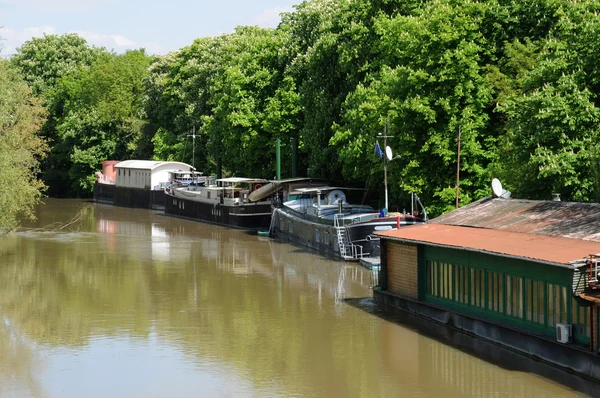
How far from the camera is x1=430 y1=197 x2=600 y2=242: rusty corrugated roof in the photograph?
2624 centimetres

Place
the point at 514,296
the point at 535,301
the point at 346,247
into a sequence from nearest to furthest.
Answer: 1. the point at 535,301
2. the point at 514,296
3. the point at 346,247

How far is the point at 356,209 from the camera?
5325 cm

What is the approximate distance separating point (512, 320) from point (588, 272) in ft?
13.9

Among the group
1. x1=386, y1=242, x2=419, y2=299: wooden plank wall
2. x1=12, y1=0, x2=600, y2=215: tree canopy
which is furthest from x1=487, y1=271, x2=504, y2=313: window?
x1=12, y1=0, x2=600, y2=215: tree canopy

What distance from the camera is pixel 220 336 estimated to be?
30438 mm

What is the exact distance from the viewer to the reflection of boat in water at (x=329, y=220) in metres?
46.3

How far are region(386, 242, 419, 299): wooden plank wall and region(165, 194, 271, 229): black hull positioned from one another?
118 ft

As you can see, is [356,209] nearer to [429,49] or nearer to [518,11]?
[429,49]

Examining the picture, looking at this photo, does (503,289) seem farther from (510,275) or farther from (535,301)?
(535,301)

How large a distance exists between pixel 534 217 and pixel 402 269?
5.52 meters

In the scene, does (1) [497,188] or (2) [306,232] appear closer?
(1) [497,188]

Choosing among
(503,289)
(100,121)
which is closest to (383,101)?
(503,289)

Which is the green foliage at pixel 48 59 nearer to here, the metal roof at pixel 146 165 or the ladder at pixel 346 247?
the metal roof at pixel 146 165

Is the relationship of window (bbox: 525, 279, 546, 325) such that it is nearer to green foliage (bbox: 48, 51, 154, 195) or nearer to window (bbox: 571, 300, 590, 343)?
window (bbox: 571, 300, 590, 343)
